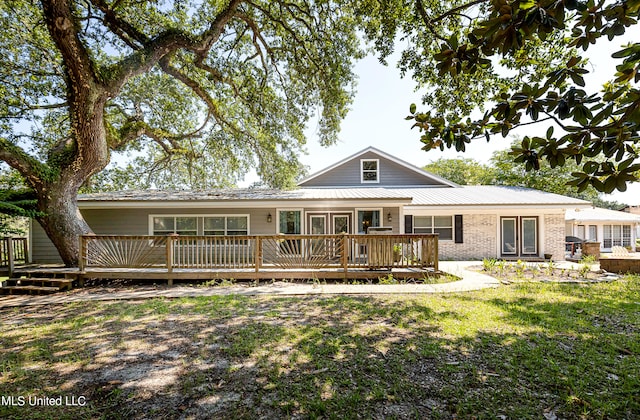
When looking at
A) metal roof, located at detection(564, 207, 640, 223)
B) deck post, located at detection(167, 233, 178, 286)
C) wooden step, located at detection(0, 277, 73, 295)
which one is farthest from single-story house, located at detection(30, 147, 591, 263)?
metal roof, located at detection(564, 207, 640, 223)

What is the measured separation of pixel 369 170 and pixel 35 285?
14332 millimetres

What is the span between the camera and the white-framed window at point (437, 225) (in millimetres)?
13586

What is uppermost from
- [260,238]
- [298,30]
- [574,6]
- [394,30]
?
[298,30]

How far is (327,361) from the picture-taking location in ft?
10.9

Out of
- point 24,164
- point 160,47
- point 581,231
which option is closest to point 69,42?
point 160,47

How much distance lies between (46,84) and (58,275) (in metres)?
8.41

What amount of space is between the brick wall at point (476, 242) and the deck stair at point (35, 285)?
13.9 metres

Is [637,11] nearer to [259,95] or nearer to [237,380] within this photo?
[237,380]

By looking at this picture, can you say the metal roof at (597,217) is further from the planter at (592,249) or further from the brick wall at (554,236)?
the brick wall at (554,236)

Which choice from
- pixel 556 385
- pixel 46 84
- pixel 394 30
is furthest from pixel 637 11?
pixel 46 84

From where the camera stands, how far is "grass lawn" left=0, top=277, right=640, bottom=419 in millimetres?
2529

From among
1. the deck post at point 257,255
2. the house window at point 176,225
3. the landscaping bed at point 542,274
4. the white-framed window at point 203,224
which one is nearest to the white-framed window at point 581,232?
the landscaping bed at point 542,274

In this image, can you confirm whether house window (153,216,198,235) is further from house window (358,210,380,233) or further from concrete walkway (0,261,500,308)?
house window (358,210,380,233)

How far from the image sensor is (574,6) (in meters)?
1.93
